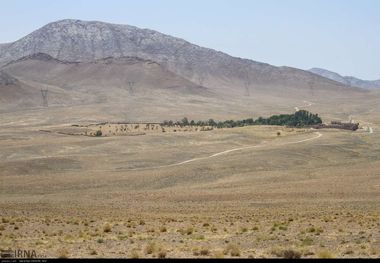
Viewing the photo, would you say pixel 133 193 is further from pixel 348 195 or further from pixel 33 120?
pixel 33 120

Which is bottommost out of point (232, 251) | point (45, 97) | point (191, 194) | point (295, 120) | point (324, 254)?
point (191, 194)

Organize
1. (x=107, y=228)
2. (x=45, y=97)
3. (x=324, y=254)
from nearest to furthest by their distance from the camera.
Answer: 1. (x=324, y=254)
2. (x=107, y=228)
3. (x=45, y=97)

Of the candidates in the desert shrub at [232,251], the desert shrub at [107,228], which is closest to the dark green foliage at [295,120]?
the desert shrub at [107,228]

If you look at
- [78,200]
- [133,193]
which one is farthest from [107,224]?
[133,193]

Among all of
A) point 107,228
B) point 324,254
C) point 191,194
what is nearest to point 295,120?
point 191,194

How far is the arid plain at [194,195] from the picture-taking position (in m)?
19.3

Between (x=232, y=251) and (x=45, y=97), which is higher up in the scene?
(x=45, y=97)

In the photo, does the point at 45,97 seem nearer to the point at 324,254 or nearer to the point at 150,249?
the point at 150,249

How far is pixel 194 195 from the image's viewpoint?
40.5m

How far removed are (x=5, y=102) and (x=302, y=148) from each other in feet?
393

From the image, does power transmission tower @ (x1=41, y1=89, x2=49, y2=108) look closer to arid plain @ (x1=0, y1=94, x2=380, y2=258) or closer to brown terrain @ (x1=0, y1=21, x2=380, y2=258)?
brown terrain @ (x1=0, y1=21, x2=380, y2=258)

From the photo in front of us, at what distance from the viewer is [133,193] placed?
140 feet

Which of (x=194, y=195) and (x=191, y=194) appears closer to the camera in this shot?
(x=194, y=195)

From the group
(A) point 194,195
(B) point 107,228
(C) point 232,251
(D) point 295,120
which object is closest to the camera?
(C) point 232,251
